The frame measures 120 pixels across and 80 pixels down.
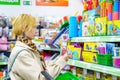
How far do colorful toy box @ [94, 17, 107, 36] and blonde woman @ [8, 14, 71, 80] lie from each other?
476 mm

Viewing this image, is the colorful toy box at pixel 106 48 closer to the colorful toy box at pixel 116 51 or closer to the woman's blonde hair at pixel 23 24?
the colorful toy box at pixel 116 51

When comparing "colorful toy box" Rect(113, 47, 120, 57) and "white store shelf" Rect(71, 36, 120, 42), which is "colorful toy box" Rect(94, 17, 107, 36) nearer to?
"white store shelf" Rect(71, 36, 120, 42)

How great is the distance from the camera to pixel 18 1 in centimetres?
702

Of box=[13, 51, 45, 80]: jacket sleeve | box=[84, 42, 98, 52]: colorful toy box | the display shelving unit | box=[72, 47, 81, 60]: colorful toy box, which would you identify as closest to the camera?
box=[13, 51, 45, 80]: jacket sleeve

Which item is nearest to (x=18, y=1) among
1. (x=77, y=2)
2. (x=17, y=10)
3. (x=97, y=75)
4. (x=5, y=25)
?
(x=17, y=10)

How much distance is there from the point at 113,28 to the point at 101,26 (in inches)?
8.8

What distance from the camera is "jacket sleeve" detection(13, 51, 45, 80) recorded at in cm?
231

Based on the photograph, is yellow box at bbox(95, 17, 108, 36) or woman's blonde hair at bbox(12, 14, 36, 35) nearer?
woman's blonde hair at bbox(12, 14, 36, 35)

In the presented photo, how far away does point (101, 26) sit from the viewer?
9.03 feet

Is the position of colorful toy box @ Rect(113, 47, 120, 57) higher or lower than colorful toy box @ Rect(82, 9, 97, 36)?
lower

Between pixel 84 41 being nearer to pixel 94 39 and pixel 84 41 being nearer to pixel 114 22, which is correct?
pixel 94 39

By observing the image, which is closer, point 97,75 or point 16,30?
point 16,30

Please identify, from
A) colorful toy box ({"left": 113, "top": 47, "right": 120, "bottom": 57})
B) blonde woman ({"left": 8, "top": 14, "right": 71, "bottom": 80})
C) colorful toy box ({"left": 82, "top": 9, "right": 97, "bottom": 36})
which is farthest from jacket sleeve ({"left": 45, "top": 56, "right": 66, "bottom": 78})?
colorful toy box ({"left": 82, "top": 9, "right": 97, "bottom": 36})

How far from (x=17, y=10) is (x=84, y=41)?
4.15 metres
